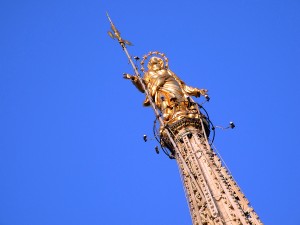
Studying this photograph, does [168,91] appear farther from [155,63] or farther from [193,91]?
[155,63]

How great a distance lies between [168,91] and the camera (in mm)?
17578

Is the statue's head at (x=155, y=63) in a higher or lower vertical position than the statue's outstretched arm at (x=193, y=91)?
higher

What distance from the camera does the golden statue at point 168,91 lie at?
16.5m

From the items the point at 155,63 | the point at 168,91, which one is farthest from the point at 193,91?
the point at 155,63

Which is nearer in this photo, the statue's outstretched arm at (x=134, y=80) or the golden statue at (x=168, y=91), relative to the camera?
the golden statue at (x=168, y=91)

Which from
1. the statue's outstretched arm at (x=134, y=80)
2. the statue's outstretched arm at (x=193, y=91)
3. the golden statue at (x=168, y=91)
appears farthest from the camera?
the statue's outstretched arm at (x=134, y=80)

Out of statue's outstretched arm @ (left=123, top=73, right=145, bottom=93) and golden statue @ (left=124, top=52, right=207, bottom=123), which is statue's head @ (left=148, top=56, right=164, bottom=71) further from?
statue's outstretched arm @ (left=123, top=73, right=145, bottom=93)

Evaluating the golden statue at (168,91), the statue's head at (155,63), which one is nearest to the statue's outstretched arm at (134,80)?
the golden statue at (168,91)

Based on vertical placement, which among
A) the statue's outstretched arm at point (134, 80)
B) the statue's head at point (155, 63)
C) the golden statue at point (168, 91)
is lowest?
the golden statue at point (168, 91)

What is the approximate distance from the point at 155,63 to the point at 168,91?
10.2 feet

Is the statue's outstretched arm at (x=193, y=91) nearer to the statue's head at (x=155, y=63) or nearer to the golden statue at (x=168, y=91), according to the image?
the golden statue at (x=168, y=91)

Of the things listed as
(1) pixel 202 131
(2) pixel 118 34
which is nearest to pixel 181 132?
(1) pixel 202 131

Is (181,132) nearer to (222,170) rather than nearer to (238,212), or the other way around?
(222,170)

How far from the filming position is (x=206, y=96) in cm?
1792
